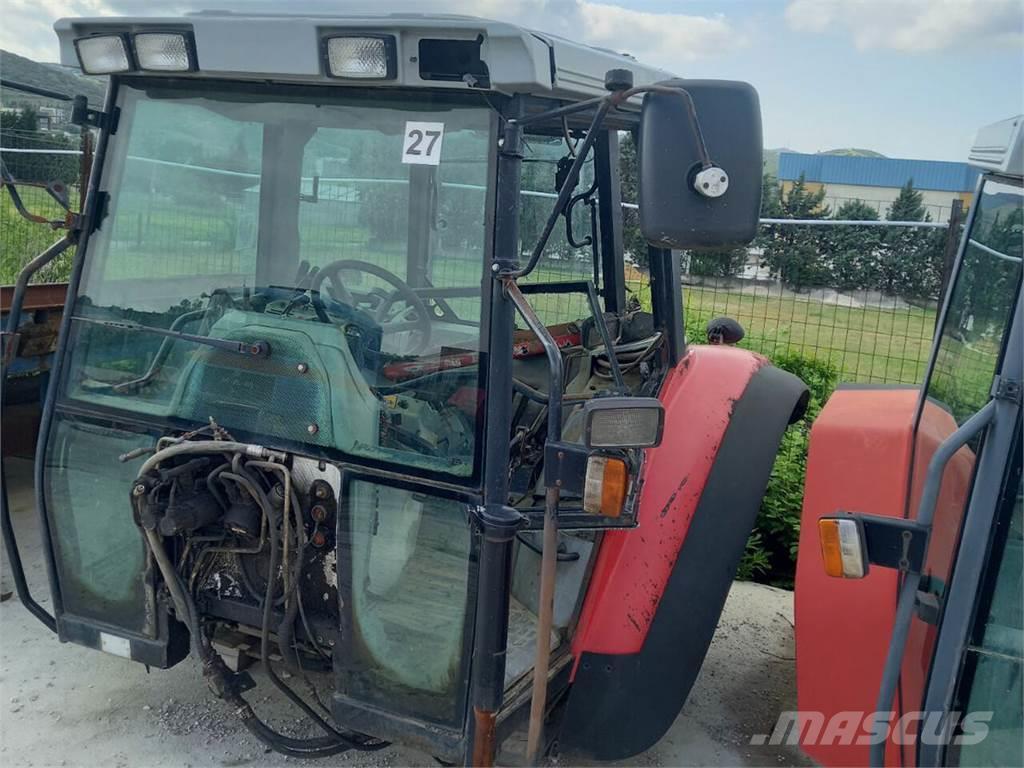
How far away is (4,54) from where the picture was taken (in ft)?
9.69

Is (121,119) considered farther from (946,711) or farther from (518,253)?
(946,711)

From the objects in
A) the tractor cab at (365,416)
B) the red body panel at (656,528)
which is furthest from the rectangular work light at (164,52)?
the red body panel at (656,528)

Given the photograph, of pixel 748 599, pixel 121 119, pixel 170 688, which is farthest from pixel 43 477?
pixel 748 599

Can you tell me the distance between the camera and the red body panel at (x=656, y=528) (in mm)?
2541

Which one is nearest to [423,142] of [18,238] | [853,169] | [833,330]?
[833,330]

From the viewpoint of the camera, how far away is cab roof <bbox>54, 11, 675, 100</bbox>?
207 cm

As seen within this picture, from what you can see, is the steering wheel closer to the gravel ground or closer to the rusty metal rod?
the rusty metal rod

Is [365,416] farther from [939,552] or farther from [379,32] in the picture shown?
[939,552]

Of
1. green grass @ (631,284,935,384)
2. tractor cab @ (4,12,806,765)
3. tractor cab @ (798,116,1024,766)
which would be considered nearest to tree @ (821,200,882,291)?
green grass @ (631,284,935,384)

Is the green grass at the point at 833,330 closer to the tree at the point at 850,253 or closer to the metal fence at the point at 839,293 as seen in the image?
the metal fence at the point at 839,293

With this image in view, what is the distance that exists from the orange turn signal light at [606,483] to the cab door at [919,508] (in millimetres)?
565

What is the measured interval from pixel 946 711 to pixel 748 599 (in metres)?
2.39

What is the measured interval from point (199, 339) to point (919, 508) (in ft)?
6.16

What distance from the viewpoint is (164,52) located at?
2402 mm
